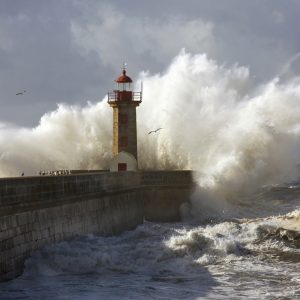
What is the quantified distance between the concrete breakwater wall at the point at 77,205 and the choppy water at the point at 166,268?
0.36m

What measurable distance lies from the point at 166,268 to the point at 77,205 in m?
2.93

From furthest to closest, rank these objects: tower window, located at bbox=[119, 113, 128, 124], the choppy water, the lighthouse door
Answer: tower window, located at bbox=[119, 113, 128, 124] → the lighthouse door → the choppy water

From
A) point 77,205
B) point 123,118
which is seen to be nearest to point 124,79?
point 123,118

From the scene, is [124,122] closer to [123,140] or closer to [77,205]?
[123,140]

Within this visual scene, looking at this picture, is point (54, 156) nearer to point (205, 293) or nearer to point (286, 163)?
point (286, 163)

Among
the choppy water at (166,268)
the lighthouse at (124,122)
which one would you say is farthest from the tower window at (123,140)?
the choppy water at (166,268)

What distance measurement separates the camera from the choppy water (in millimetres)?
9023

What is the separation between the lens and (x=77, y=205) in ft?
42.4

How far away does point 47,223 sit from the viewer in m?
11.1

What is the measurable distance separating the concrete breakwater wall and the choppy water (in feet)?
1.19

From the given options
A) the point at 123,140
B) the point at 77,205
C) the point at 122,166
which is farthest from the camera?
the point at 123,140

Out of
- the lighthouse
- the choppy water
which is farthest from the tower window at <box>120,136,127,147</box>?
the choppy water

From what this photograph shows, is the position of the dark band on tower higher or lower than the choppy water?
higher

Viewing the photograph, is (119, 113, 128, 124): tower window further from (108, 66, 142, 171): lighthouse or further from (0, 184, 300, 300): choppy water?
(0, 184, 300, 300): choppy water
